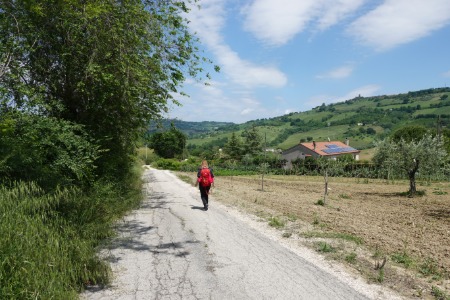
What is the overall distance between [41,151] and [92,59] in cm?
326

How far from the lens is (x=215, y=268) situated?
21.3 feet

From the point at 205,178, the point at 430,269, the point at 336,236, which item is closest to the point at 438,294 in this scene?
the point at 430,269

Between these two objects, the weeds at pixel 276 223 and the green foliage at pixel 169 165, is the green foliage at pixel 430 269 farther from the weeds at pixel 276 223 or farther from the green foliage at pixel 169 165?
the green foliage at pixel 169 165

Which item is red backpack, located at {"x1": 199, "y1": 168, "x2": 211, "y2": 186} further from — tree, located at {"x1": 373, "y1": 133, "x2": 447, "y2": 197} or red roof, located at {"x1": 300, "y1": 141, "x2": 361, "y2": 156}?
red roof, located at {"x1": 300, "y1": 141, "x2": 361, "y2": 156}

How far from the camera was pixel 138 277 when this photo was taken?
5.98 m

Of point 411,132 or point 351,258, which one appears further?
point 411,132

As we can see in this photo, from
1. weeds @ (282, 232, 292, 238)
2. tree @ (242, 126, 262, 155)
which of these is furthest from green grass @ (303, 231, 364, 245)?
tree @ (242, 126, 262, 155)

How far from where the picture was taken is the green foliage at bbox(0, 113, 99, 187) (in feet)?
26.8

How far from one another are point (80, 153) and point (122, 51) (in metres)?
3.48

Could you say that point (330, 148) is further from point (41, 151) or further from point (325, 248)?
point (41, 151)


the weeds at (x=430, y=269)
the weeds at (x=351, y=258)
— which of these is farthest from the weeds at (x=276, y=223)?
the weeds at (x=430, y=269)

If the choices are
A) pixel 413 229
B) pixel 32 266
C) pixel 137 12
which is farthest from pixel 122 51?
pixel 413 229

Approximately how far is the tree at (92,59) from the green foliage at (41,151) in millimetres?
888

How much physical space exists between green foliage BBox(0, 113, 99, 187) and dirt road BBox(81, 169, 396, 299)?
2378 mm
